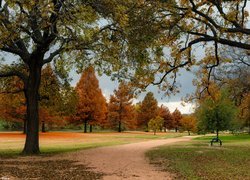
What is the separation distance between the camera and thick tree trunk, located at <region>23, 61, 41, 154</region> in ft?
76.5

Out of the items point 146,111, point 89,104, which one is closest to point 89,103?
point 89,104

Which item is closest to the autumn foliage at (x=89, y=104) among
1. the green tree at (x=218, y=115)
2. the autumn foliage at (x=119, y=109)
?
the autumn foliage at (x=119, y=109)

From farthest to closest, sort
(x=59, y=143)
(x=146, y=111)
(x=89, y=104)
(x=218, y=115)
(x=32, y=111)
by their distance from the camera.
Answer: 1. (x=146, y=111)
2. (x=89, y=104)
3. (x=218, y=115)
4. (x=59, y=143)
5. (x=32, y=111)

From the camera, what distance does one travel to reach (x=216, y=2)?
19547mm

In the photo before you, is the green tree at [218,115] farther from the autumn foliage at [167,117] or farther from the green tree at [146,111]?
the autumn foliage at [167,117]

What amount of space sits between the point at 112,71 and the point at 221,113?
21984 millimetres

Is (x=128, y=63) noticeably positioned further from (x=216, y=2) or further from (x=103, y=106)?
(x=103, y=106)

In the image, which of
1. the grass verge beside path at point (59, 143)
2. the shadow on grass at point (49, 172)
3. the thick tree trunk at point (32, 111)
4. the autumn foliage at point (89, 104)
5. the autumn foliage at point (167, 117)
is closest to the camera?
the shadow on grass at point (49, 172)

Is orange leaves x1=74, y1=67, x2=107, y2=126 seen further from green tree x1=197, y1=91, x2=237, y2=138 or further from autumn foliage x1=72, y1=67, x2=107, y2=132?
green tree x1=197, y1=91, x2=237, y2=138

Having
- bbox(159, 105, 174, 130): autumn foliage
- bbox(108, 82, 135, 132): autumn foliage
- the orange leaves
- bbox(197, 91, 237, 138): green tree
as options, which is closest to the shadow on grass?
bbox(197, 91, 237, 138): green tree

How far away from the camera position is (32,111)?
77.3ft

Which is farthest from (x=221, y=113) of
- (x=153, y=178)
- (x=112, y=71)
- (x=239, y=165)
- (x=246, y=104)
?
(x=153, y=178)

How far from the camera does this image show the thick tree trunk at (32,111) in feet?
76.5

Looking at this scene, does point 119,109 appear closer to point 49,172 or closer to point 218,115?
point 218,115
